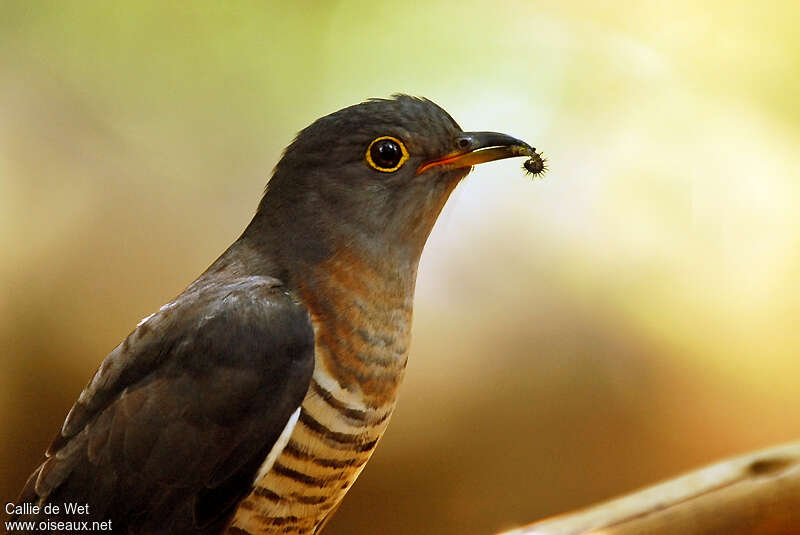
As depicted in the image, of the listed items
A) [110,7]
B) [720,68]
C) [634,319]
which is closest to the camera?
[110,7]

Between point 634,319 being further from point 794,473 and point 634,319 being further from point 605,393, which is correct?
point 794,473

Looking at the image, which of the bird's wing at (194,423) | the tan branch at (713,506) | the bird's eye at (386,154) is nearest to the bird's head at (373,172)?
the bird's eye at (386,154)

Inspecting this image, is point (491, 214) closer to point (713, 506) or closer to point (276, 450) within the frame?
point (713, 506)

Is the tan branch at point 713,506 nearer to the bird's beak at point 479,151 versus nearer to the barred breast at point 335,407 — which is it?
the barred breast at point 335,407

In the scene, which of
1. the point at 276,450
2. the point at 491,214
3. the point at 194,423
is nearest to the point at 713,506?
the point at 276,450

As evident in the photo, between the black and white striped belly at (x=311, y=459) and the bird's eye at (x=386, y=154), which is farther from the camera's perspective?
the bird's eye at (x=386, y=154)

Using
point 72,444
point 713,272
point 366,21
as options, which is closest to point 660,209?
point 713,272

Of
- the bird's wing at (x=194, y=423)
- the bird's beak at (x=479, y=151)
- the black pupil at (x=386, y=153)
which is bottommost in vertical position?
the bird's wing at (x=194, y=423)
